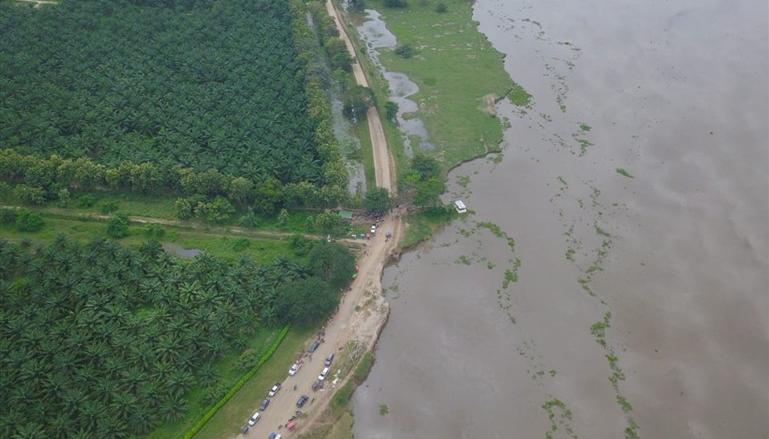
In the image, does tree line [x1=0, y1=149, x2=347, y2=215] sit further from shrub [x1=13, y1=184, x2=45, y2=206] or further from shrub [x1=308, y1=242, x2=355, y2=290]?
shrub [x1=308, y1=242, x2=355, y2=290]

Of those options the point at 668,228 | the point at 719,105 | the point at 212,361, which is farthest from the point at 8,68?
the point at 719,105

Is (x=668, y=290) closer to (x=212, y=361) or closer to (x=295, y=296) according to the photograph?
(x=295, y=296)

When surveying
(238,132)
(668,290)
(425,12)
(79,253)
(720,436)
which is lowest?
(720,436)

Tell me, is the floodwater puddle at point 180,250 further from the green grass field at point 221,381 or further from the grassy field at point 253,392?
the grassy field at point 253,392

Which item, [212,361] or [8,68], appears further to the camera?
[8,68]

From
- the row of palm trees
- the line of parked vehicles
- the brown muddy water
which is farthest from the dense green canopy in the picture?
the brown muddy water

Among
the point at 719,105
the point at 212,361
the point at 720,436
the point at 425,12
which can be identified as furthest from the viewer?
the point at 425,12
